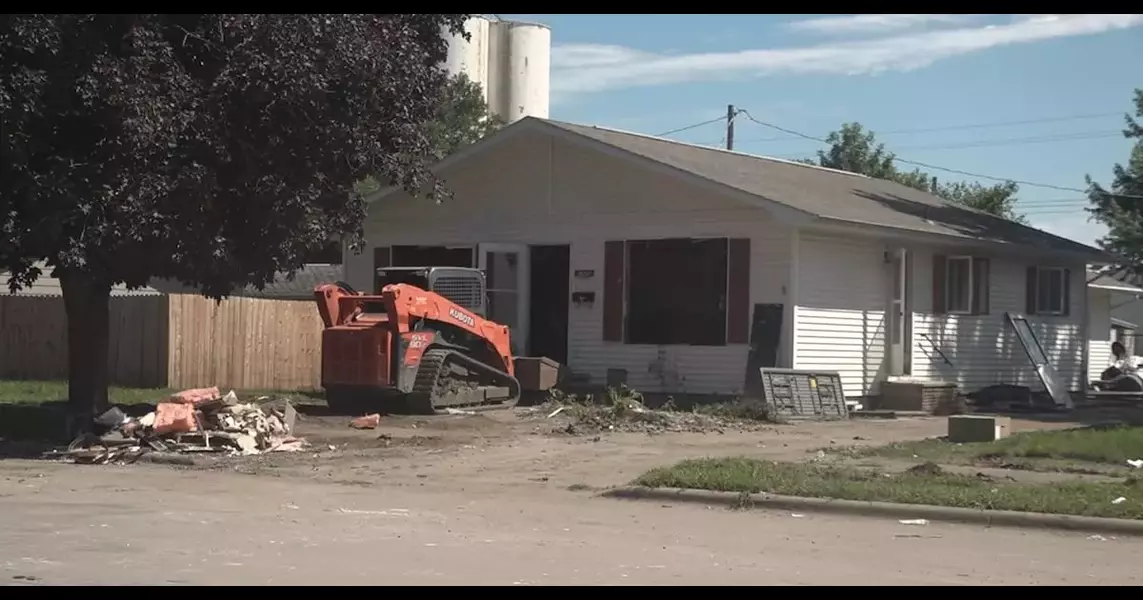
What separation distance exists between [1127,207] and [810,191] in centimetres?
834

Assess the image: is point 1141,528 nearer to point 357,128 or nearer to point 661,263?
point 357,128

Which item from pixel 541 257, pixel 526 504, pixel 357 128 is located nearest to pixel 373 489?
pixel 526 504

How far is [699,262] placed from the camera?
977 inches

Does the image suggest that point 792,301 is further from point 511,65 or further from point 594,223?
point 511,65

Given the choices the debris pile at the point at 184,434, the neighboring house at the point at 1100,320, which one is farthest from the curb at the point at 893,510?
the neighboring house at the point at 1100,320

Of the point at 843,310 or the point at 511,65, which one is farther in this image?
the point at 511,65

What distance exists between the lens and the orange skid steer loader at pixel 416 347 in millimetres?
20672

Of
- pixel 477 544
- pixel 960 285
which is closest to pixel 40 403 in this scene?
pixel 477 544

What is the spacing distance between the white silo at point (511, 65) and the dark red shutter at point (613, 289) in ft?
128

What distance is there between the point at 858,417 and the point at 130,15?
43.2ft

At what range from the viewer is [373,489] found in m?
14.1

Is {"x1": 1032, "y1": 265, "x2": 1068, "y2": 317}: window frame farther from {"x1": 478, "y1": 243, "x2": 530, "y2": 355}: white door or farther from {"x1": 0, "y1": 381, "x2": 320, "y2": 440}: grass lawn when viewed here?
{"x1": 0, "y1": 381, "x2": 320, "y2": 440}: grass lawn

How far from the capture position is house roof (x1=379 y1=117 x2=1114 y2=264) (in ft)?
79.7

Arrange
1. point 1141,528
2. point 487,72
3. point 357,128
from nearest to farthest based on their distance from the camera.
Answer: point 1141,528 < point 357,128 < point 487,72
